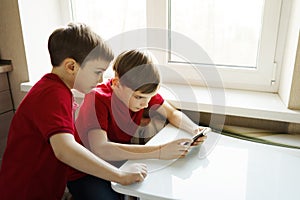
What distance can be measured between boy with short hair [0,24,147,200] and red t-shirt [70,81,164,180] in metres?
0.08

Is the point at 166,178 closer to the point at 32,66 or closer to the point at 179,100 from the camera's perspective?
the point at 179,100

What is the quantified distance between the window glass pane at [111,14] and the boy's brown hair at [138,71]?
0.44 m

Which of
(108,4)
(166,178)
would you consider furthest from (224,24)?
(166,178)

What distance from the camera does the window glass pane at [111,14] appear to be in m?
1.38

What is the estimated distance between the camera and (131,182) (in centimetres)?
76

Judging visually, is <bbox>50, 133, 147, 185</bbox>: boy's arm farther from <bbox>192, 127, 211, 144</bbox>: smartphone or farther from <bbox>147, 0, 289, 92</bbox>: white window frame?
<bbox>147, 0, 289, 92</bbox>: white window frame

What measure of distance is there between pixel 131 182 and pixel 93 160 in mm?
127

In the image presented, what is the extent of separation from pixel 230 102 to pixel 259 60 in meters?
0.23

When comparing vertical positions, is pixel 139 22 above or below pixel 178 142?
above

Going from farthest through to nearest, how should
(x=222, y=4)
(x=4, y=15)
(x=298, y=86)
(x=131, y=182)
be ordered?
(x=4, y=15) < (x=222, y=4) < (x=298, y=86) < (x=131, y=182)

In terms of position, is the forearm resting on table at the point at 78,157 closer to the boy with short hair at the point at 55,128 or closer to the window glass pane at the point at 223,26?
the boy with short hair at the point at 55,128

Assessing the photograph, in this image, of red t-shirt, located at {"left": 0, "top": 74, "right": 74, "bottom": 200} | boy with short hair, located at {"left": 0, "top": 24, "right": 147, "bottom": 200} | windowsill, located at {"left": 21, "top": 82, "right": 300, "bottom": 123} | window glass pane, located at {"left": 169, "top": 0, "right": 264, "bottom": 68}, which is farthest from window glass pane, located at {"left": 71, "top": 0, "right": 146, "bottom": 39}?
red t-shirt, located at {"left": 0, "top": 74, "right": 74, "bottom": 200}

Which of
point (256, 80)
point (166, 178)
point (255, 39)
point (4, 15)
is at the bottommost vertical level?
point (166, 178)

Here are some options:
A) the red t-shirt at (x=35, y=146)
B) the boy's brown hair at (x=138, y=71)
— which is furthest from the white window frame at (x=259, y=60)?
the red t-shirt at (x=35, y=146)
